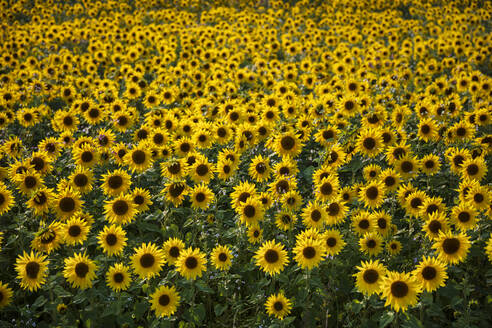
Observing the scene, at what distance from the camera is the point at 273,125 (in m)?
6.85

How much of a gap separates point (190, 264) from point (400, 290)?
2.27 m

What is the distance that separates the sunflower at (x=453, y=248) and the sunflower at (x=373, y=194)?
3.42ft

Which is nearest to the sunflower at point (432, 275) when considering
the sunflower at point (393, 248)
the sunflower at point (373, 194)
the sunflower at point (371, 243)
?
the sunflower at point (371, 243)

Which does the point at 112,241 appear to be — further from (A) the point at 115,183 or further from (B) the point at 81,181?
(B) the point at 81,181

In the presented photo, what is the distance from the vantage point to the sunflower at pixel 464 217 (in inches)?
167

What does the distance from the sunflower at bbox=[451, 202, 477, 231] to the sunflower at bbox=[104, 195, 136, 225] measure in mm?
4172

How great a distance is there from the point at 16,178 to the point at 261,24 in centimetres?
Answer: 1491

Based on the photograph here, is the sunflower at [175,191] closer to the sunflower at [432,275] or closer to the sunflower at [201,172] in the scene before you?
the sunflower at [201,172]

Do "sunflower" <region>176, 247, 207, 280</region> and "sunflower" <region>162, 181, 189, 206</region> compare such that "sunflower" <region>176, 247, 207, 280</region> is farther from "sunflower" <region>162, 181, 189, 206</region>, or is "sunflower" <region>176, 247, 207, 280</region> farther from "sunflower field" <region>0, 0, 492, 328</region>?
"sunflower" <region>162, 181, 189, 206</region>

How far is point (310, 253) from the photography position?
405cm

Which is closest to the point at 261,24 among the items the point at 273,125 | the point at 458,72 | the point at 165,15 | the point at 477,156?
the point at 165,15

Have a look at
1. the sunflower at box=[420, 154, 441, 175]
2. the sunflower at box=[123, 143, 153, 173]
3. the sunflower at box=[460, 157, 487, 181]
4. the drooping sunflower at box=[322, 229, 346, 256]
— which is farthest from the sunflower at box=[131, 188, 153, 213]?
the sunflower at box=[460, 157, 487, 181]

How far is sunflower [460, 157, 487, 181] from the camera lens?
4.98 m

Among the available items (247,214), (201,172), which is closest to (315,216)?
(247,214)
